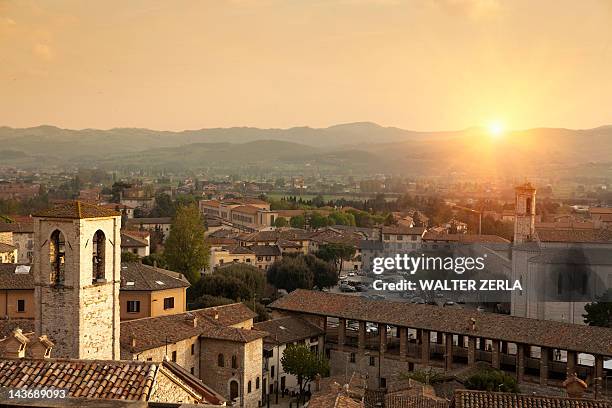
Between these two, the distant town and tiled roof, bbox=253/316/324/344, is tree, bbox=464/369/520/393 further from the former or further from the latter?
tiled roof, bbox=253/316/324/344

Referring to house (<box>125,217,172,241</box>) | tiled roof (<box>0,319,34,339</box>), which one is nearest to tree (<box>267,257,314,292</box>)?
tiled roof (<box>0,319,34,339</box>)

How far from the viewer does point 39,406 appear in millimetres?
6535

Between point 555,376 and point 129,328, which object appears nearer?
point 129,328

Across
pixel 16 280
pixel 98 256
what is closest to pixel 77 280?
pixel 98 256

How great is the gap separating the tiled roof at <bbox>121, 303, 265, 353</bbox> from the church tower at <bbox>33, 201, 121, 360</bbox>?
368 cm

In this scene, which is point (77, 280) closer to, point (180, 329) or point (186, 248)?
point (180, 329)

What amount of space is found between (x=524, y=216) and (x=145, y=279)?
16644 mm

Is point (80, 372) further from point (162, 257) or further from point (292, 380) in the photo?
point (162, 257)

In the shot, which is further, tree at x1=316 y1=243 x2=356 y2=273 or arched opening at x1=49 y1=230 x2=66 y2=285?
tree at x1=316 y1=243 x2=356 y2=273

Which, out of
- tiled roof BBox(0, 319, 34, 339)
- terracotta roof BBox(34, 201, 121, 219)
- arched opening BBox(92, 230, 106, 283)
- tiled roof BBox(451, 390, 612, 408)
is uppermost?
terracotta roof BBox(34, 201, 121, 219)

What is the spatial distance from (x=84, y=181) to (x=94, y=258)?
12549cm

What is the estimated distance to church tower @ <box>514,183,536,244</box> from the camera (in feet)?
111

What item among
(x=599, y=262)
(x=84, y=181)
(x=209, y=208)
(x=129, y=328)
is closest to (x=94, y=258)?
(x=129, y=328)

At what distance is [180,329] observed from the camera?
74.8 feet
